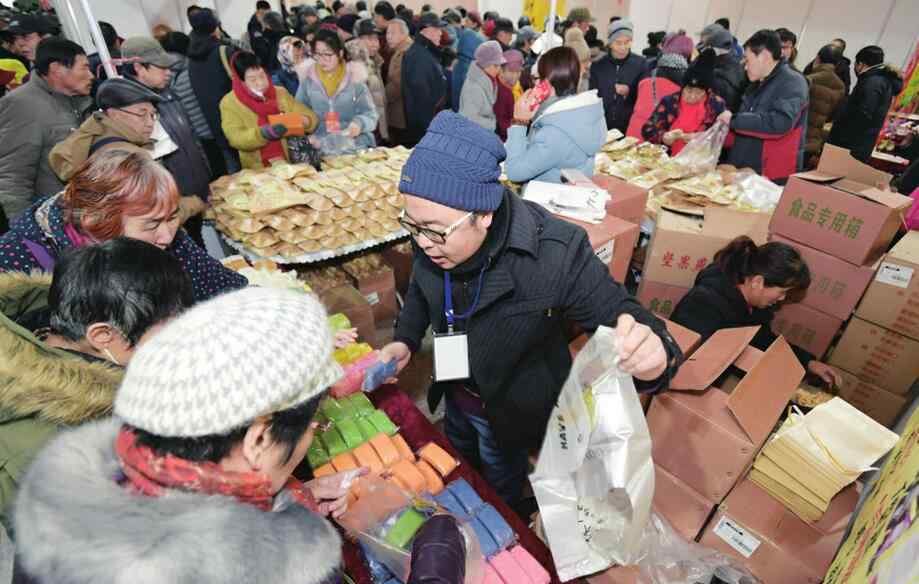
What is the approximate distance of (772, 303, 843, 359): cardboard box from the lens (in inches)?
109

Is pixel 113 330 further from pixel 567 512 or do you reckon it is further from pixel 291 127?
pixel 291 127

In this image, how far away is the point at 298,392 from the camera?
0.82 m

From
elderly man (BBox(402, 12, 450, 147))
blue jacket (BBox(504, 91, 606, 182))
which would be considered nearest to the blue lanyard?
blue jacket (BBox(504, 91, 606, 182))

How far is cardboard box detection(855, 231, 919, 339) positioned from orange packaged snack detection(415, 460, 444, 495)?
265 cm

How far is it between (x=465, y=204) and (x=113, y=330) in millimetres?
979

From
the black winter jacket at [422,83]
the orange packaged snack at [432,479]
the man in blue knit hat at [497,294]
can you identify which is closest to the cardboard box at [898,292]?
the man in blue knit hat at [497,294]

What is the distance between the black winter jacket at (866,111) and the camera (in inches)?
182

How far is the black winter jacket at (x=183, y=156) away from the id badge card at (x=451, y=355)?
7.97 ft

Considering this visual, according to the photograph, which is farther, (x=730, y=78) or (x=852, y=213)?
(x=730, y=78)

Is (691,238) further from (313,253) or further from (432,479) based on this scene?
(313,253)

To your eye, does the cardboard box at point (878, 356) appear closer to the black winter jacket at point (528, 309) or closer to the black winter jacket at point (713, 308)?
the black winter jacket at point (713, 308)

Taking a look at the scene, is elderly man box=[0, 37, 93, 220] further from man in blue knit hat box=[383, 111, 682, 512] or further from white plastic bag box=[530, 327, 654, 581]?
white plastic bag box=[530, 327, 654, 581]

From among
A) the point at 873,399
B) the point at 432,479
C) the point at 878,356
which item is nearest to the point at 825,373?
the point at 878,356

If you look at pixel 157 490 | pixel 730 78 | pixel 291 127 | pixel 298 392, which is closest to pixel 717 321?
pixel 298 392
